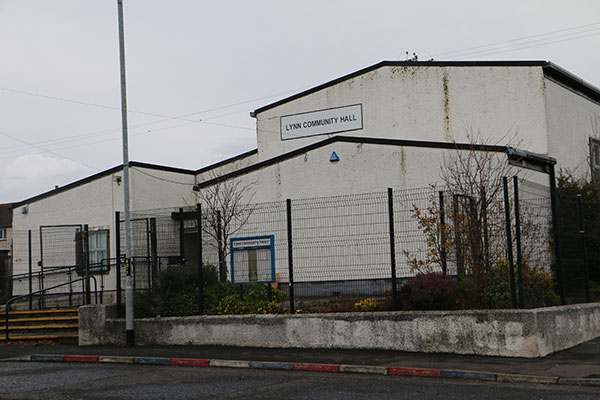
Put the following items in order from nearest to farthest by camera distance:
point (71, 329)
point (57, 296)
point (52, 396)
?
point (52, 396), point (71, 329), point (57, 296)

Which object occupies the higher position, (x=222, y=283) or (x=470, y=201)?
(x=470, y=201)

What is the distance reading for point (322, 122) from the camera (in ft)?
92.0

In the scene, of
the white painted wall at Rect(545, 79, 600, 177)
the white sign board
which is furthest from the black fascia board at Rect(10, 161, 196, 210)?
the white painted wall at Rect(545, 79, 600, 177)

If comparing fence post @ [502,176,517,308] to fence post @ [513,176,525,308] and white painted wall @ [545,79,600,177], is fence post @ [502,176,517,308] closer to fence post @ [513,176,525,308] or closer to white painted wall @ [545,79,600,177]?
fence post @ [513,176,525,308]

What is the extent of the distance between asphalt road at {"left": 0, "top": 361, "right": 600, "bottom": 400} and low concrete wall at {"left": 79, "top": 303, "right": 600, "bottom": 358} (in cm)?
217

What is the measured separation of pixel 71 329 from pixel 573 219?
12254 millimetres

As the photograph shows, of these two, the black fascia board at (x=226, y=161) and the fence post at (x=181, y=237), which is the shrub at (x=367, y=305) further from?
the black fascia board at (x=226, y=161)

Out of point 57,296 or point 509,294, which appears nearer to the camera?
point 509,294

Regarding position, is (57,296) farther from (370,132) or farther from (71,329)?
(370,132)

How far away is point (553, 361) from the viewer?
452 inches

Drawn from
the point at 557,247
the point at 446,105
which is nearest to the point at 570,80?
the point at 446,105

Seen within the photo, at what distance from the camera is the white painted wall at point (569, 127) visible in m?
23.4

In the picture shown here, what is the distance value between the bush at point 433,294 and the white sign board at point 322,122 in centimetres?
1424

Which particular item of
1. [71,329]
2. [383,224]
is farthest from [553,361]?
[71,329]
